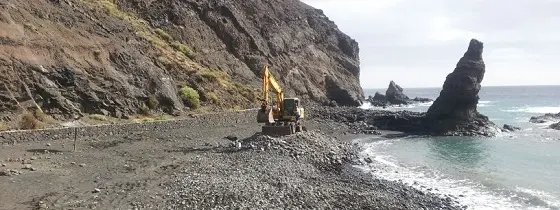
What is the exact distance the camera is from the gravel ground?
1678 cm

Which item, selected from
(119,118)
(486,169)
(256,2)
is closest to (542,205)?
(486,169)

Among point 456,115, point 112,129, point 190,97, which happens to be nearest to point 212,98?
point 190,97

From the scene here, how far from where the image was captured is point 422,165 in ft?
109

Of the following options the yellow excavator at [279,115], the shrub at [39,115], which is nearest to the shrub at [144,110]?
the shrub at [39,115]

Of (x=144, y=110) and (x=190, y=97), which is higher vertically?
(x=190, y=97)

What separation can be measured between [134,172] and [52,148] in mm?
6794

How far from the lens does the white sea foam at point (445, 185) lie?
74.0ft

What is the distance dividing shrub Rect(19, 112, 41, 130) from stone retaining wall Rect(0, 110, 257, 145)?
1.47 meters

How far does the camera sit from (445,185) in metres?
26.3

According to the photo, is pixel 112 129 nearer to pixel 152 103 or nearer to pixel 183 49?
pixel 152 103

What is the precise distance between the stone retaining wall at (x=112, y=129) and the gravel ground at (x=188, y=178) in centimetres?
89

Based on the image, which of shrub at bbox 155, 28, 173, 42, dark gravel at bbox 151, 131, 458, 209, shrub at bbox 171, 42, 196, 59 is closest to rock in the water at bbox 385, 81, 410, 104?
shrub at bbox 171, 42, 196, 59

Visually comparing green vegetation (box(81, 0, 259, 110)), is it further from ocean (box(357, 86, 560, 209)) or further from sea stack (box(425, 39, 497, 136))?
sea stack (box(425, 39, 497, 136))

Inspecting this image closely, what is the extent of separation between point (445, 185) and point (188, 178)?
14.5 metres
